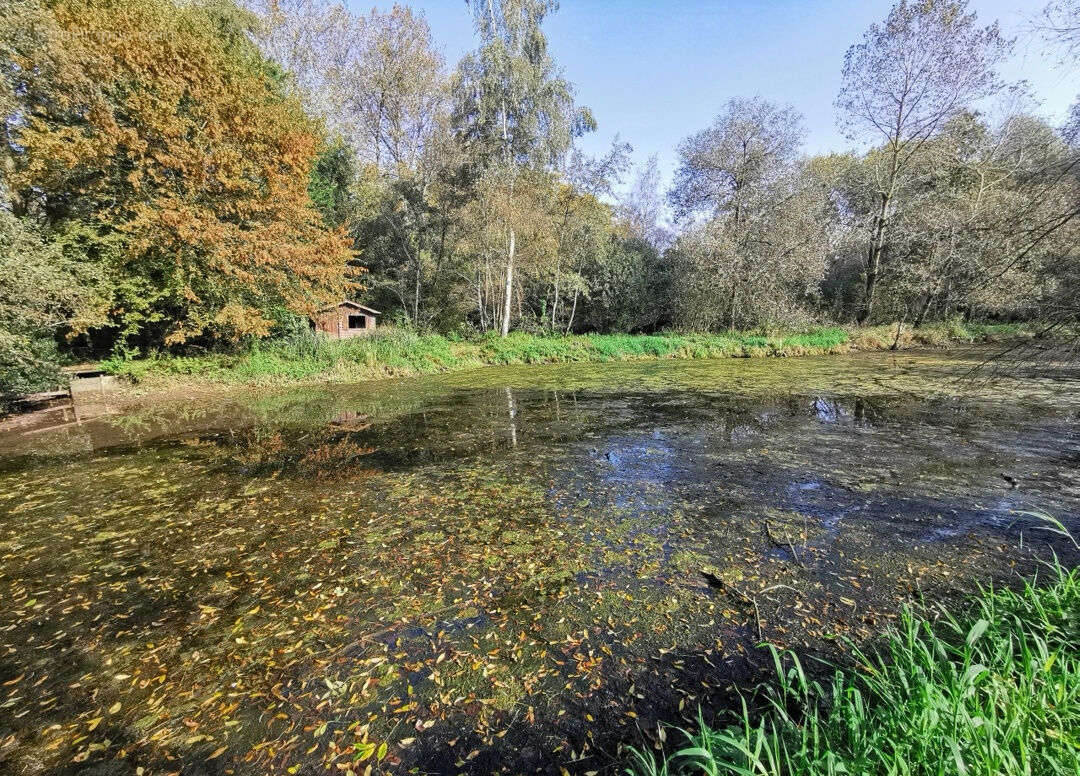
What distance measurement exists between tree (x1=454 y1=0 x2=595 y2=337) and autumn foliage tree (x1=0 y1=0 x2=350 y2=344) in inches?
346

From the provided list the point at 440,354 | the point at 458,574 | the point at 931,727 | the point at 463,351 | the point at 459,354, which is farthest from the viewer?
the point at 463,351

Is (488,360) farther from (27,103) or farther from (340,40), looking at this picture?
(340,40)

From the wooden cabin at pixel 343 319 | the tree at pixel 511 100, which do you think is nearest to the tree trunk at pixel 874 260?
the tree at pixel 511 100

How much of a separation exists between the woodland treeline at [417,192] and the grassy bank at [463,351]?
1.24 metres

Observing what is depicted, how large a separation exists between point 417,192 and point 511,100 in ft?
21.4

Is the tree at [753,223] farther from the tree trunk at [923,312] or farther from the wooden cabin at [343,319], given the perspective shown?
the wooden cabin at [343,319]

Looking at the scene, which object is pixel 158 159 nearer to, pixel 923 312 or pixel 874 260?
pixel 874 260

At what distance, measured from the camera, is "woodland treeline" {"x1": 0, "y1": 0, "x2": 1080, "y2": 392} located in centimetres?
1262

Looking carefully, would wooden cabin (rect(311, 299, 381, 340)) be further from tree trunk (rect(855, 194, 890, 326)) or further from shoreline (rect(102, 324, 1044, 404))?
tree trunk (rect(855, 194, 890, 326))

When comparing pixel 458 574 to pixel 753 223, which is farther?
pixel 753 223

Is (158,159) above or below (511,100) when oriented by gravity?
below

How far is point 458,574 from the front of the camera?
14.3 feet

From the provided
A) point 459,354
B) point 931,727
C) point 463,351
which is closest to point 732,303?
point 463,351

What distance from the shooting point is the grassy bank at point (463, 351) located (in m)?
15.6
